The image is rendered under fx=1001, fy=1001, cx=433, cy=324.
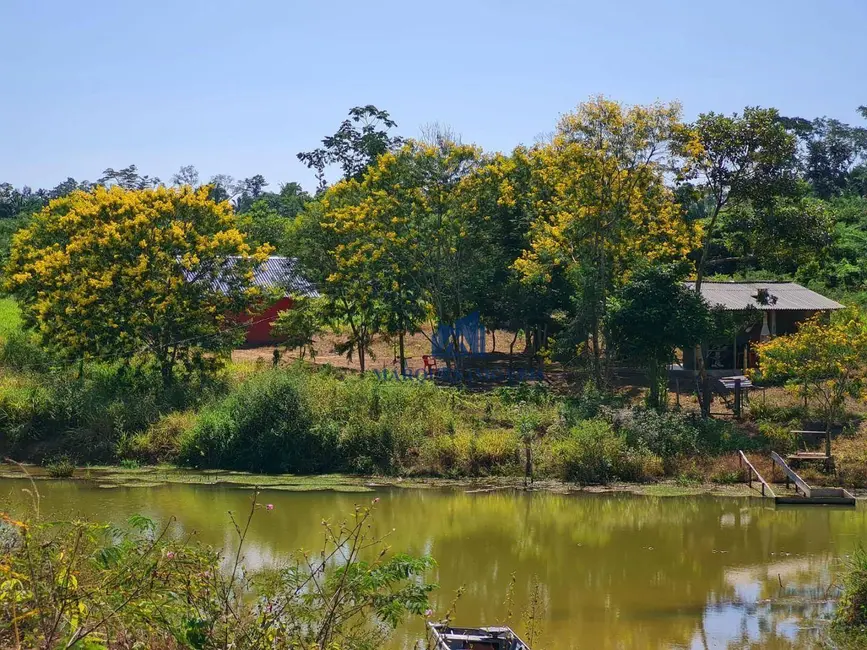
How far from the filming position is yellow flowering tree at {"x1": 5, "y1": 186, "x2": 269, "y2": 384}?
2623 centimetres

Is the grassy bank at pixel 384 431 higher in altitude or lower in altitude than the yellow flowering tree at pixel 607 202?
lower

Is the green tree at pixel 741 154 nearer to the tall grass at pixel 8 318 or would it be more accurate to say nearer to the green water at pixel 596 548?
the green water at pixel 596 548

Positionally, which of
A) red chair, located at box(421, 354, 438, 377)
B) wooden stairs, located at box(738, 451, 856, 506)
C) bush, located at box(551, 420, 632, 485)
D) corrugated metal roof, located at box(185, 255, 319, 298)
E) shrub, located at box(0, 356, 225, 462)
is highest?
corrugated metal roof, located at box(185, 255, 319, 298)

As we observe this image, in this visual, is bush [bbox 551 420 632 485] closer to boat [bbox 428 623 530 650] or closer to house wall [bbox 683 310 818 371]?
house wall [bbox 683 310 818 371]

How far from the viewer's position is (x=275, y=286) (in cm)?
3259

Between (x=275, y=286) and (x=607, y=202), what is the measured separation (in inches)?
460

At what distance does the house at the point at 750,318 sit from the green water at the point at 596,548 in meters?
9.21

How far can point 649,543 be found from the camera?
17.7m

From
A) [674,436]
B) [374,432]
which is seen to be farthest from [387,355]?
[674,436]

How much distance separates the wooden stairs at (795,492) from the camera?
19484 millimetres

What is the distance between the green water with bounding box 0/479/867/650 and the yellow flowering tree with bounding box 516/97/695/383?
8148 mm

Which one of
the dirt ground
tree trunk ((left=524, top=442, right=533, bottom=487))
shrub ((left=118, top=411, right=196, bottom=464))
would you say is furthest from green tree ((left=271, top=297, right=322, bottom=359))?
tree trunk ((left=524, top=442, right=533, bottom=487))

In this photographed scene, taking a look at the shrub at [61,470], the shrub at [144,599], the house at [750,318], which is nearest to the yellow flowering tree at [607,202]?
the house at [750,318]

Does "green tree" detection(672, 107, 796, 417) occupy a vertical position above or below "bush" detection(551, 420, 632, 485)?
above
